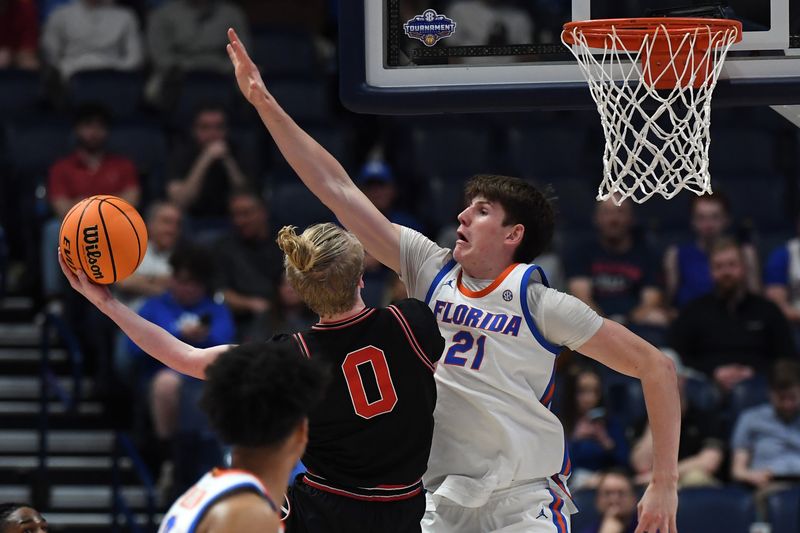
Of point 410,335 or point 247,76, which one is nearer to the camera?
point 410,335

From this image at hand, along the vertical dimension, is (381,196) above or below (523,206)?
below

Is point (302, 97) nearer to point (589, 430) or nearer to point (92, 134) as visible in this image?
point (92, 134)

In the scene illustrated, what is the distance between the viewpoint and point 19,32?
38.0 feet

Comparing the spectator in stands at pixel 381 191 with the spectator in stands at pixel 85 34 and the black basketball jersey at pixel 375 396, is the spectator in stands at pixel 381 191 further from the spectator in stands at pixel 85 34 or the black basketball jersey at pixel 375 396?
the black basketball jersey at pixel 375 396

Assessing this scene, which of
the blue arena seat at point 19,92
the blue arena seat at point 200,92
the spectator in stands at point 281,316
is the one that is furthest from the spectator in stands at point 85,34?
the spectator in stands at point 281,316

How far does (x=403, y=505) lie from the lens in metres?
4.23

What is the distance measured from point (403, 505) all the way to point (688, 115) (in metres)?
1.74

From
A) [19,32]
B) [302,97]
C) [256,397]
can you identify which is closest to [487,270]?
[256,397]

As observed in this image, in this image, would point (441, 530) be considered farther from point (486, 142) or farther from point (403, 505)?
point (486, 142)

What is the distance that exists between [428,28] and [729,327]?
4464mm

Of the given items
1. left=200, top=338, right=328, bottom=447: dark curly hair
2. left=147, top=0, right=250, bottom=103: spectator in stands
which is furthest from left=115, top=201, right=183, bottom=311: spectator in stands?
left=200, top=338, right=328, bottom=447: dark curly hair

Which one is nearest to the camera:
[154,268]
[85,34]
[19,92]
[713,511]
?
[713,511]

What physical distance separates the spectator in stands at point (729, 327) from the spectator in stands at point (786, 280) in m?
0.43

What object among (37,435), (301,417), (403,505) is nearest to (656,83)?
(403,505)
